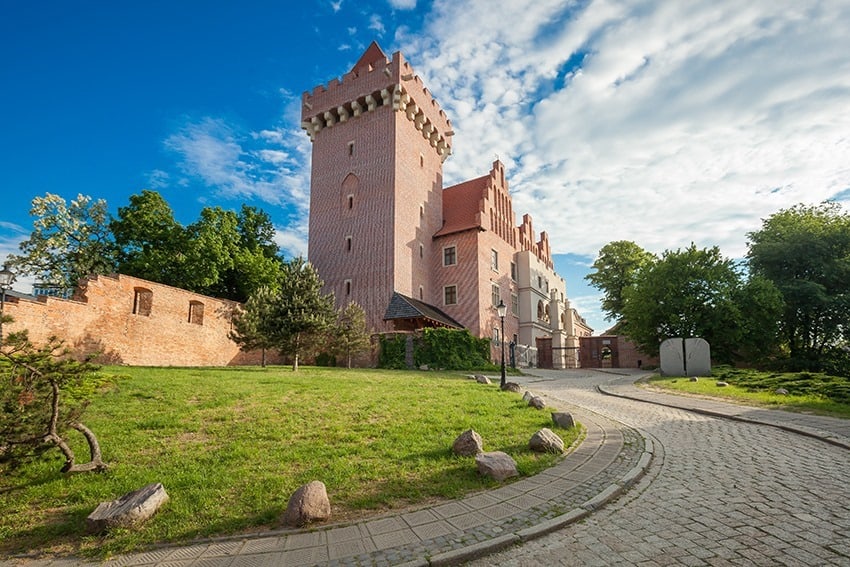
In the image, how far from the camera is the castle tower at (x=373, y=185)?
33219 millimetres

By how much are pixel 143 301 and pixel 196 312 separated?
119 inches

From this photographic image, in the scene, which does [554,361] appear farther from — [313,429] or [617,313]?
[313,429]

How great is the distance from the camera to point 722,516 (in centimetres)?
477

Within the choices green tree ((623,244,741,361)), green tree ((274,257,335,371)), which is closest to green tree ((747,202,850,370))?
green tree ((623,244,741,361))

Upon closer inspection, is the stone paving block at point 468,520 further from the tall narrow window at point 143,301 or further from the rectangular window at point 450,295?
the rectangular window at point 450,295

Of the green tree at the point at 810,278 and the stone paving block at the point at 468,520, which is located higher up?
the green tree at the point at 810,278

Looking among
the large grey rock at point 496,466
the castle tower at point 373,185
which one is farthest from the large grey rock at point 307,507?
the castle tower at point 373,185

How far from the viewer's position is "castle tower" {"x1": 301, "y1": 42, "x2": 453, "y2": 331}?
33219 mm

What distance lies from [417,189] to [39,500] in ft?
108

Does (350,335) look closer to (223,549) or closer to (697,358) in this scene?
(697,358)

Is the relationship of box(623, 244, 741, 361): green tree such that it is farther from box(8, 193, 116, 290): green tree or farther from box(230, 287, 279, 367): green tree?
box(8, 193, 116, 290): green tree

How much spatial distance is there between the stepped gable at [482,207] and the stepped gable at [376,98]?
13.5ft

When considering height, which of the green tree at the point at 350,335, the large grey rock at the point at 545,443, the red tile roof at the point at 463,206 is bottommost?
the large grey rock at the point at 545,443

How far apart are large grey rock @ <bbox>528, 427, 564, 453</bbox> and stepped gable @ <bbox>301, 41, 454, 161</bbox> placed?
104 ft
